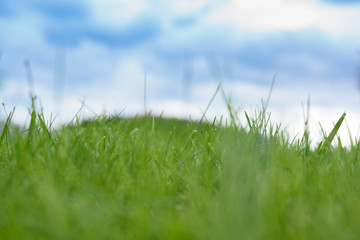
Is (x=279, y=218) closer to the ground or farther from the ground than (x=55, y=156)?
closer to the ground

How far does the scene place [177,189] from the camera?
2.20m

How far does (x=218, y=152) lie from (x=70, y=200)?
39.8 inches

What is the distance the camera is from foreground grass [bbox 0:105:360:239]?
1532 mm

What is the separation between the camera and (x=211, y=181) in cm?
221

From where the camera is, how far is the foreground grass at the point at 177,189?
5.03 feet

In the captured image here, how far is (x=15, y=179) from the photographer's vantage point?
202 centimetres

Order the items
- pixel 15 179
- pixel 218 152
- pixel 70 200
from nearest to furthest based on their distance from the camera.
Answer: pixel 70 200 < pixel 15 179 < pixel 218 152

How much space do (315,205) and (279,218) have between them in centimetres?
37

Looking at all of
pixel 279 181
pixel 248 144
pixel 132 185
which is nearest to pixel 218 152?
pixel 248 144

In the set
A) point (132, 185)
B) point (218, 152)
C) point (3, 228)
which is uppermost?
point (218, 152)

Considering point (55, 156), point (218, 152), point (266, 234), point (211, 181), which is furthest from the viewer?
point (218, 152)

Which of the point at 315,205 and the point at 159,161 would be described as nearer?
the point at 315,205

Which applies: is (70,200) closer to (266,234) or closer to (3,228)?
(3,228)

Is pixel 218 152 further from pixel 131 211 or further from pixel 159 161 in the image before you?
pixel 131 211
